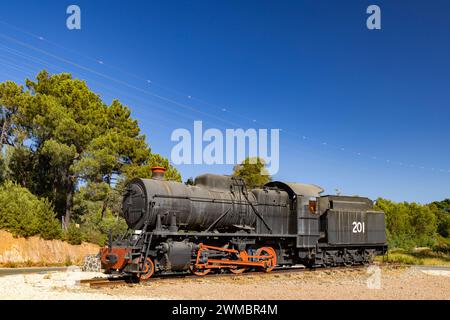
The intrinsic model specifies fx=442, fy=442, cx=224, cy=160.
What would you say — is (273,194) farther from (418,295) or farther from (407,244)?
(407,244)

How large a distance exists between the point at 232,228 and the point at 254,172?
3387 centimetres

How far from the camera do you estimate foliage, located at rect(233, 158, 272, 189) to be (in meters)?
51.1

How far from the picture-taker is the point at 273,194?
66.9 ft

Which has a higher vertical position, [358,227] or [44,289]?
[358,227]

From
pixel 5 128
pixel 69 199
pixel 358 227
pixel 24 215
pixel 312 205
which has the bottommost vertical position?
pixel 358 227

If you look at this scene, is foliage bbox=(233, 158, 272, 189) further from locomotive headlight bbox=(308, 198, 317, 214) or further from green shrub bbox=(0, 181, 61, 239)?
locomotive headlight bbox=(308, 198, 317, 214)

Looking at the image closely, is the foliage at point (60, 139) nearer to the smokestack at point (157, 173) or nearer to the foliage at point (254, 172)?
the smokestack at point (157, 173)

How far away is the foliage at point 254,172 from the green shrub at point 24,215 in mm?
26217

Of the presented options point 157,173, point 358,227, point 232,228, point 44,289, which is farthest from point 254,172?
point 44,289

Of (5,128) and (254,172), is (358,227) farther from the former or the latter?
(254,172)

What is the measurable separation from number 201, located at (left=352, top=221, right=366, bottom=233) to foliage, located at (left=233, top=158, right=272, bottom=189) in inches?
1071

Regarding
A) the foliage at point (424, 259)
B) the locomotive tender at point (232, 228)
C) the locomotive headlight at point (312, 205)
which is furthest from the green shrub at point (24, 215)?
the foliage at point (424, 259)

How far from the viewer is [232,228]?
1881 centimetres
